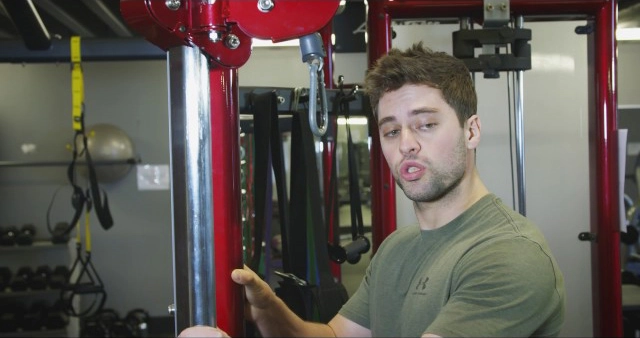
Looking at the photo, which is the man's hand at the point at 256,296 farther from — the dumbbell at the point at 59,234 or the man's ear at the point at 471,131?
the dumbbell at the point at 59,234

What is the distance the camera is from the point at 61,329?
17.1 ft

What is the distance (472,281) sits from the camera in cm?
112

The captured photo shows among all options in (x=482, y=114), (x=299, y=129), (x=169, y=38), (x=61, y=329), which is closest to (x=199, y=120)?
(x=169, y=38)

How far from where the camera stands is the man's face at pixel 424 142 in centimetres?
133

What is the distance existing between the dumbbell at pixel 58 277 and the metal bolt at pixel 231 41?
4.89 meters

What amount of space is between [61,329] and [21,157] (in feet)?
6.30

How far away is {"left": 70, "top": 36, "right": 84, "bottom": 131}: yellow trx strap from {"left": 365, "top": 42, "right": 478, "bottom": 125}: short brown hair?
4.06 ft

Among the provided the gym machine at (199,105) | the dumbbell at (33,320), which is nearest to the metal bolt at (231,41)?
the gym machine at (199,105)

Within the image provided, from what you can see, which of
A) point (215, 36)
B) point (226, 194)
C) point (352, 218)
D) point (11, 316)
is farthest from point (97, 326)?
point (215, 36)

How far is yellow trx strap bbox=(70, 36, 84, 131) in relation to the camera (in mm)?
2074

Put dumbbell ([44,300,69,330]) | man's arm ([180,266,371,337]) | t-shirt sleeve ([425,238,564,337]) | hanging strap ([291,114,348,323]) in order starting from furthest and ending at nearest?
dumbbell ([44,300,69,330]) → hanging strap ([291,114,348,323]) → man's arm ([180,266,371,337]) → t-shirt sleeve ([425,238,564,337])

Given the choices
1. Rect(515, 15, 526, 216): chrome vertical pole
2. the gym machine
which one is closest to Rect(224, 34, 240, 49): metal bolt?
the gym machine

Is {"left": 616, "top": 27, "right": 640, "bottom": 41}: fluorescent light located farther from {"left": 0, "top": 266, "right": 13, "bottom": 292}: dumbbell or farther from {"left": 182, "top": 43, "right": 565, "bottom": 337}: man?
{"left": 0, "top": 266, "right": 13, "bottom": 292}: dumbbell

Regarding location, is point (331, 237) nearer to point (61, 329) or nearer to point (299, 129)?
point (299, 129)
